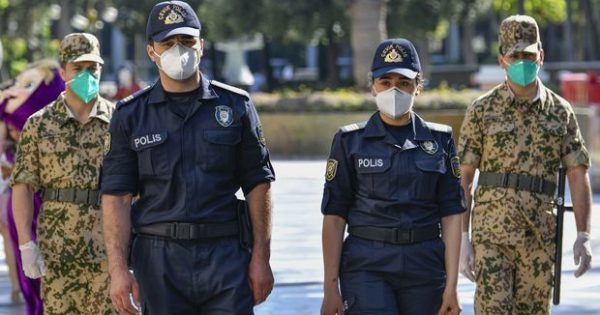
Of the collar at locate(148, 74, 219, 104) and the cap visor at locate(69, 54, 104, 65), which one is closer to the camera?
the collar at locate(148, 74, 219, 104)

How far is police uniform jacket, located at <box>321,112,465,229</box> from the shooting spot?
19.6 feet

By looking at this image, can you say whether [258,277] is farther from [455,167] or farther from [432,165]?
[455,167]

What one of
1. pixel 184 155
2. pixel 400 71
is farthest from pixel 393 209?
pixel 184 155

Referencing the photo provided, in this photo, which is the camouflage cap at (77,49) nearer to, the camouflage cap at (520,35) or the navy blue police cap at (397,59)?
the navy blue police cap at (397,59)

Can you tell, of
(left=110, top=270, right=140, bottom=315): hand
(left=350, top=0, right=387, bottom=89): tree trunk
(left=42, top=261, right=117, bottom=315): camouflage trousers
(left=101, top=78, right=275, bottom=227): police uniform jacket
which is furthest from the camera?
(left=350, top=0, right=387, bottom=89): tree trunk

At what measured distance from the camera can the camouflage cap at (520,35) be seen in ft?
23.6

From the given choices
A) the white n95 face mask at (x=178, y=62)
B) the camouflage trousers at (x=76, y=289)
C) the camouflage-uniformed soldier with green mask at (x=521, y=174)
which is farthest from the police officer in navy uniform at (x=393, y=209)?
the camouflage trousers at (x=76, y=289)

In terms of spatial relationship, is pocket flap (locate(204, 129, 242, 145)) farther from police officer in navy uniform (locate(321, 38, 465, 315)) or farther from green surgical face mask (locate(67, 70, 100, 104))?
green surgical face mask (locate(67, 70, 100, 104))

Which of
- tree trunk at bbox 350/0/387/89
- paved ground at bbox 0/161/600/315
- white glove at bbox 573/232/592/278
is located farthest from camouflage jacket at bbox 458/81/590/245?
tree trunk at bbox 350/0/387/89

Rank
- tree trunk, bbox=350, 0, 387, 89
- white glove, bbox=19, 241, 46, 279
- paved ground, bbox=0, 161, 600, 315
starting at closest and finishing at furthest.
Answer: white glove, bbox=19, 241, 46, 279 < paved ground, bbox=0, 161, 600, 315 < tree trunk, bbox=350, 0, 387, 89

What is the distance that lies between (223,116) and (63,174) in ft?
6.12

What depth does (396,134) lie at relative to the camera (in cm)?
610

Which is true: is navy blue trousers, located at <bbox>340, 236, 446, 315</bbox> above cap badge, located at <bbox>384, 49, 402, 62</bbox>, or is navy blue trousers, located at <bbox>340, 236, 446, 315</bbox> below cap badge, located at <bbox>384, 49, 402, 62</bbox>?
below

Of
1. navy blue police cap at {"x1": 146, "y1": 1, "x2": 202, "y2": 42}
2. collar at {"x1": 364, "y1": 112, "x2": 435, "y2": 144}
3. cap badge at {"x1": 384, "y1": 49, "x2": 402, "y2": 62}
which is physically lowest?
collar at {"x1": 364, "y1": 112, "x2": 435, "y2": 144}
